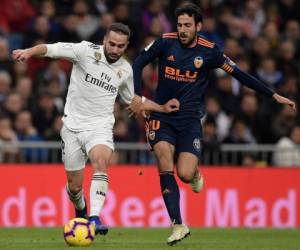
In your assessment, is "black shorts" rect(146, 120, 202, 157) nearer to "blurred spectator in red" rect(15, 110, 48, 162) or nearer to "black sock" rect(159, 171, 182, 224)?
"black sock" rect(159, 171, 182, 224)

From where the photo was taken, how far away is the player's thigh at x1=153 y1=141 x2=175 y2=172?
509 inches

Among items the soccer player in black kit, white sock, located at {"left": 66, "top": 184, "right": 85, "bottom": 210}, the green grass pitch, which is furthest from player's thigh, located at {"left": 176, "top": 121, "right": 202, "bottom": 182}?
white sock, located at {"left": 66, "top": 184, "right": 85, "bottom": 210}

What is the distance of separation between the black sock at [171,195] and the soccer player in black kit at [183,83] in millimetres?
84

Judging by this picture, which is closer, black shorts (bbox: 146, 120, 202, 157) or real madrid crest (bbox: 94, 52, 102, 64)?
real madrid crest (bbox: 94, 52, 102, 64)

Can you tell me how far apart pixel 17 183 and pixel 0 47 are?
8.19 ft

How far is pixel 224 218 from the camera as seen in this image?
1916 cm

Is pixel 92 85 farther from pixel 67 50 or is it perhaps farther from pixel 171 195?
pixel 171 195

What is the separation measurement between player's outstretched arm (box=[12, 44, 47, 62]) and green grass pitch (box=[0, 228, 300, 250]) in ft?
6.80

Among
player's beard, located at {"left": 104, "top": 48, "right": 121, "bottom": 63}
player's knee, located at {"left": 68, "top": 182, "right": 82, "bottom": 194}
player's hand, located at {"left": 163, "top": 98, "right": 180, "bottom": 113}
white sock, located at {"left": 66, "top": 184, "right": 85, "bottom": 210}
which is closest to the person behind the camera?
player's beard, located at {"left": 104, "top": 48, "right": 121, "bottom": 63}

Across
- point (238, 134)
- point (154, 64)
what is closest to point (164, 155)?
point (238, 134)

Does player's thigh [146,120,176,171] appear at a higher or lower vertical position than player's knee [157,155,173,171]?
higher

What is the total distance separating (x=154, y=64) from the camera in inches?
829

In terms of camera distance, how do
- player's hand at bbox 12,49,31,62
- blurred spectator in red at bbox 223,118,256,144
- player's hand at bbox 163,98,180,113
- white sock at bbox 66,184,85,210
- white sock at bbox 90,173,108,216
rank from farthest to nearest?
blurred spectator in red at bbox 223,118,256,144
white sock at bbox 66,184,85,210
player's hand at bbox 163,98,180,113
white sock at bbox 90,173,108,216
player's hand at bbox 12,49,31,62

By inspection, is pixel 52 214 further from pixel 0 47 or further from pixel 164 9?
pixel 164 9
